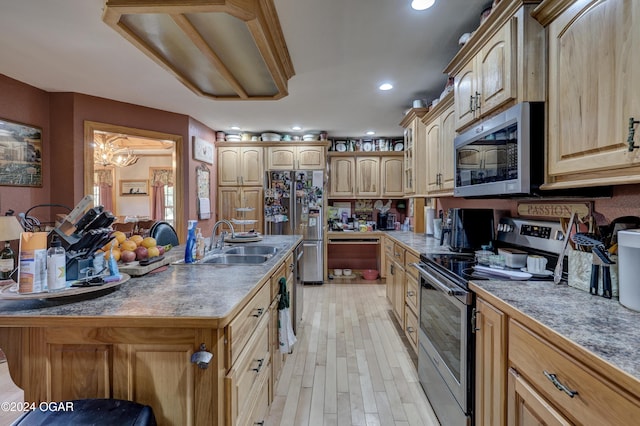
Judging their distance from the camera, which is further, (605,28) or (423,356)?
(423,356)

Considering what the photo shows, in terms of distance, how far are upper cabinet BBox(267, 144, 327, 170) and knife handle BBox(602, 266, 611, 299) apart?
396cm

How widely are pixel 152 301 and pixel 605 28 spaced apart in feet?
6.20

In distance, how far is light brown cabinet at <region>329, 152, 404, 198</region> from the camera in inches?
198

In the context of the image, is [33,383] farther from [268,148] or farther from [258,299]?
[268,148]

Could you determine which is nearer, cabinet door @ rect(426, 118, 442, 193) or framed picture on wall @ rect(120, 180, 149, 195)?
cabinet door @ rect(426, 118, 442, 193)

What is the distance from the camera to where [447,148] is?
2.57 metres

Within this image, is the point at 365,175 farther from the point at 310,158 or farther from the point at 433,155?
the point at 433,155

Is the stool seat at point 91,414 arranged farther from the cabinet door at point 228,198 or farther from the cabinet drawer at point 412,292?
the cabinet door at point 228,198

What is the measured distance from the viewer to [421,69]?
8.48 ft

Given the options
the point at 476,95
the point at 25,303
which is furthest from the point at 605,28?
the point at 25,303

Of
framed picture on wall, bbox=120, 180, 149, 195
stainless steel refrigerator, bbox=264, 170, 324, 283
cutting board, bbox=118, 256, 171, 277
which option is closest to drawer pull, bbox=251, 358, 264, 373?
cutting board, bbox=118, 256, 171, 277

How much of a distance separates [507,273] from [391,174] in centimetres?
368

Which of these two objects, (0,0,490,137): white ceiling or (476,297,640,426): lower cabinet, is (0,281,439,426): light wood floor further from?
(0,0,490,137): white ceiling

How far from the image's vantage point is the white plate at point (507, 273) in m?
1.42
